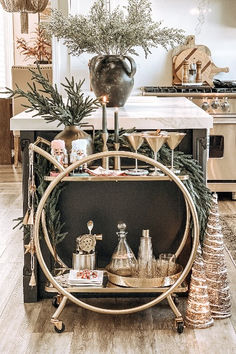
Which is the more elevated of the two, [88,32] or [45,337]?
[88,32]

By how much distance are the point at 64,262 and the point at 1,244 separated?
4.05 feet

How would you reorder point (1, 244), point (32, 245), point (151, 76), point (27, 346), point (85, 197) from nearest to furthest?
1. point (27, 346)
2. point (32, 245)
3. point (85, 197)
4. point (1, 244)
5. point (151, 76)

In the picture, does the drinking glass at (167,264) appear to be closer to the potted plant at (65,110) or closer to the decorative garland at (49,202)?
the decorative garland at (49,202)

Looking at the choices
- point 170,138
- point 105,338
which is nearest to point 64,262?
point 105,338

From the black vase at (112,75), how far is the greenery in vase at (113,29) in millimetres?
74

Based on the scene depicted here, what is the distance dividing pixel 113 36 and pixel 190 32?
2.98 metres

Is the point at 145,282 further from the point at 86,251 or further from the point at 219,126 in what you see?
the point at 219,126

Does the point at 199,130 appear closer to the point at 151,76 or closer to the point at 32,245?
the point at 32,245

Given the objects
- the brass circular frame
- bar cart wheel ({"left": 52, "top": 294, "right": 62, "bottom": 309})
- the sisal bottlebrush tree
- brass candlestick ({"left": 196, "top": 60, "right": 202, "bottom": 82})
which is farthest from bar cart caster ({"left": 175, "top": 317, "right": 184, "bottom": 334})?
the sisal bottlebrush tree

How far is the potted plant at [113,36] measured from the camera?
353 cm

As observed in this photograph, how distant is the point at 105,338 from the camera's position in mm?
3027

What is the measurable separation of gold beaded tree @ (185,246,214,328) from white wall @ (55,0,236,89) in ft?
11.1

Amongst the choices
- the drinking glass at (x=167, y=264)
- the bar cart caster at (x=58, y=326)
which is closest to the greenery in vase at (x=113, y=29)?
the drinking glass at (x=167, y=264)

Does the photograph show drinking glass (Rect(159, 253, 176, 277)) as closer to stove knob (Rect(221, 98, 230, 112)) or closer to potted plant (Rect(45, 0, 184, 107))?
potted plant (Rect(45, 0, 184, 107))
